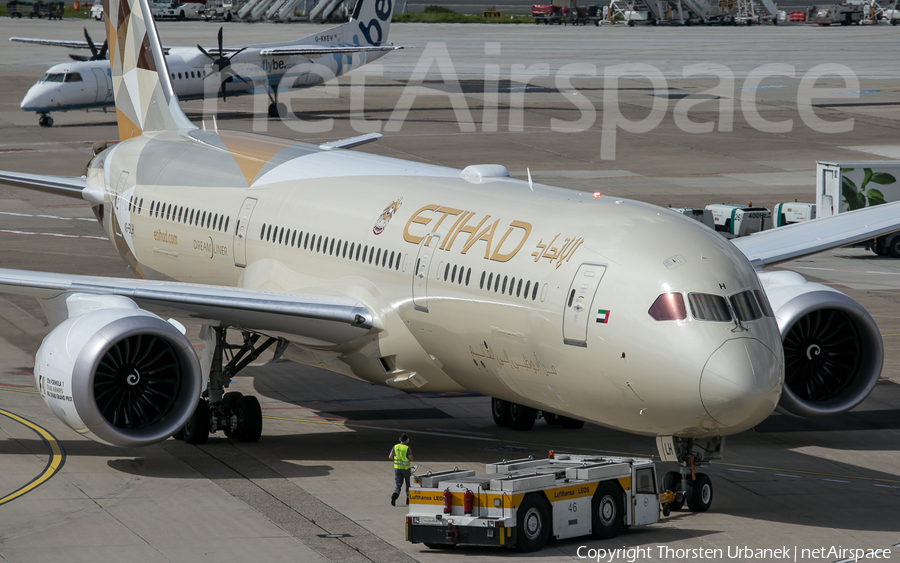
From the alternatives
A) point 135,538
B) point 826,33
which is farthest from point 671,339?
point 826,33

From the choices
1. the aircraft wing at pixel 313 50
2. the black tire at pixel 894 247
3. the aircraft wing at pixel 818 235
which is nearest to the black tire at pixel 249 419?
the aircraft wing at pixel 818 235

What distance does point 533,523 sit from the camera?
17266 millimetres

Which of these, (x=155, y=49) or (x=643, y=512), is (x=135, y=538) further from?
(x=155, y=49)

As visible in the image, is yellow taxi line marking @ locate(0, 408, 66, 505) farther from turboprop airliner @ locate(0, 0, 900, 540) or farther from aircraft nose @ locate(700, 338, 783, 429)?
aircraft nose @ locate(700, 338, 783, 429)

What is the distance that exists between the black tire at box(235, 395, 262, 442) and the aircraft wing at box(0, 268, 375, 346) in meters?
2.03

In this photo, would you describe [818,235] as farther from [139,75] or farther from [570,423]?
[139,75]

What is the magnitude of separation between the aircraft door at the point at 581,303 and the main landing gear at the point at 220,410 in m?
8.05

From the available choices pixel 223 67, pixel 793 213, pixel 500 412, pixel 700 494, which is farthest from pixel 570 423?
pixel 223 67

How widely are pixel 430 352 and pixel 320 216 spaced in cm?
454

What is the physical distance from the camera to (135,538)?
58.3ft

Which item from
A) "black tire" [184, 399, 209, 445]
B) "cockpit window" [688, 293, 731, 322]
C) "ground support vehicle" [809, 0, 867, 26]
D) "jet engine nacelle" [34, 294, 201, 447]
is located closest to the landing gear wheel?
"black tire" [184, 399, 209, 445]

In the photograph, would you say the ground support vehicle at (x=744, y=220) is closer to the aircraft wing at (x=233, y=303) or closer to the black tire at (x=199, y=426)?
the aircraft wing at (x=233, y=303)

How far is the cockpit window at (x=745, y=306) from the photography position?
17359 mm

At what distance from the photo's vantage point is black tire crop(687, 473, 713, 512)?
1892 cm
